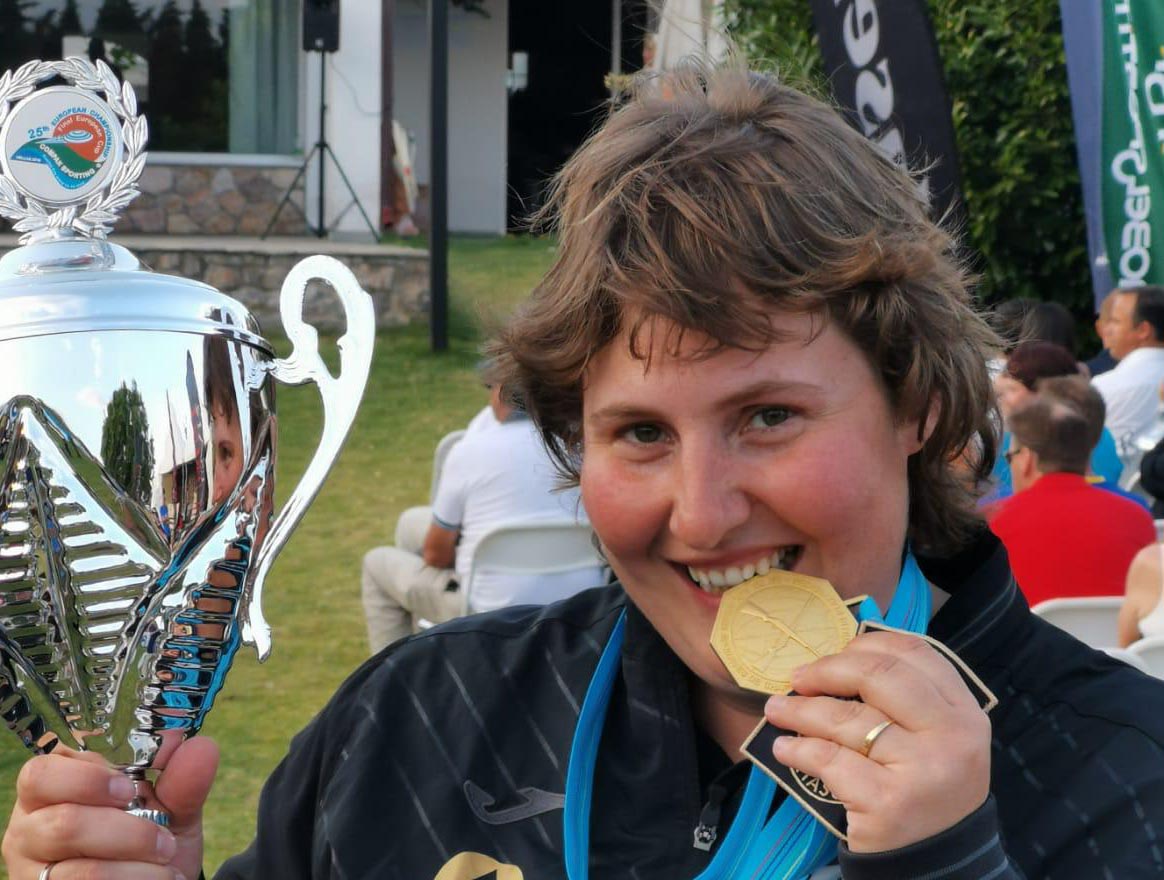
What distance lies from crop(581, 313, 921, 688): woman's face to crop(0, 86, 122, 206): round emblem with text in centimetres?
52

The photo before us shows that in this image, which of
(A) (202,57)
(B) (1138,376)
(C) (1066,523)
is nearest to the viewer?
(C) (1066,523)

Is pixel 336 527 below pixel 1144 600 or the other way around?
below

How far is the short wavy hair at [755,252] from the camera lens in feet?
4.46

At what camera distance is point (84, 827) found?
4.14ft

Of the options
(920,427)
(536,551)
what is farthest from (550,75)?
(920,427)

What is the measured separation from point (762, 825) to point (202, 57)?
47.5 ft

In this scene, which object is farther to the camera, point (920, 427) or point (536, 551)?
point (536, 551)

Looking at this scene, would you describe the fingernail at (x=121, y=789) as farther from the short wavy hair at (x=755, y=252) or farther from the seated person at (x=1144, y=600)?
the seated person at (x=1144, y=600)

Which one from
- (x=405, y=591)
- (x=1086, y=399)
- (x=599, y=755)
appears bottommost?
(x=405, y=591)

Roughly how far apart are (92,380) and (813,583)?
67 centimetres

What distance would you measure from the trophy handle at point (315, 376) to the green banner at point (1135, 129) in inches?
233

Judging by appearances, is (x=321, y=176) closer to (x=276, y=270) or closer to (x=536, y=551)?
(x=276, y=270)

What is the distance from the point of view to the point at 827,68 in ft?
18.4

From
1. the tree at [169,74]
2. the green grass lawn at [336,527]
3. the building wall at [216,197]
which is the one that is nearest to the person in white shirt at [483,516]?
the green grass lawn at [336,527]
